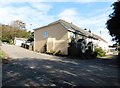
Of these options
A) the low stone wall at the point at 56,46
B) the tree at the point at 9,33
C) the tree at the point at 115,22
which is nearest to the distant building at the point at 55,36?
the low stone wall at the point at 56,46

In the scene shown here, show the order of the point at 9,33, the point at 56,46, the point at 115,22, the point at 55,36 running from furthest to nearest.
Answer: the point at 9,33
the point at 55,36
the point at 56,46
the point at 115,22

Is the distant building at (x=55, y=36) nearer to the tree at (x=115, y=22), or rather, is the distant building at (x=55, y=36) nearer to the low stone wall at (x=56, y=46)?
the low stone wall at (x=56, y=46)

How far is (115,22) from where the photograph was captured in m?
29.7

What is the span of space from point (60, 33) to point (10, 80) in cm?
3155

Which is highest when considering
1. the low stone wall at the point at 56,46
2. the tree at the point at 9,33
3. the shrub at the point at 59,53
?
the tree at the point at 9,33

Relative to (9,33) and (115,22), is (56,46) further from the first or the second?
(9,33)

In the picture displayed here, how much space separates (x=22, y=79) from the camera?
1318cm

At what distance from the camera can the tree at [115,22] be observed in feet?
95.2

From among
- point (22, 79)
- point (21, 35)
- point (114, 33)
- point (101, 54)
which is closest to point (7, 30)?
point (21, 35)

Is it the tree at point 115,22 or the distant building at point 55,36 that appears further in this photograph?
the distant building at point 55,36

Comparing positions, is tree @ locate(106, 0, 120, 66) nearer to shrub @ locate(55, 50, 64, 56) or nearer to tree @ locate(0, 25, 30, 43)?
shrub @ locate(55, 50, 64, 56)

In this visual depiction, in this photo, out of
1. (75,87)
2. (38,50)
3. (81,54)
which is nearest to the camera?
(75,87)

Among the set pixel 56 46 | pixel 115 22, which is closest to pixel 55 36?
pixel 56 46

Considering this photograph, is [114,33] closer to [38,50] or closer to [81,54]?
[81,54]
